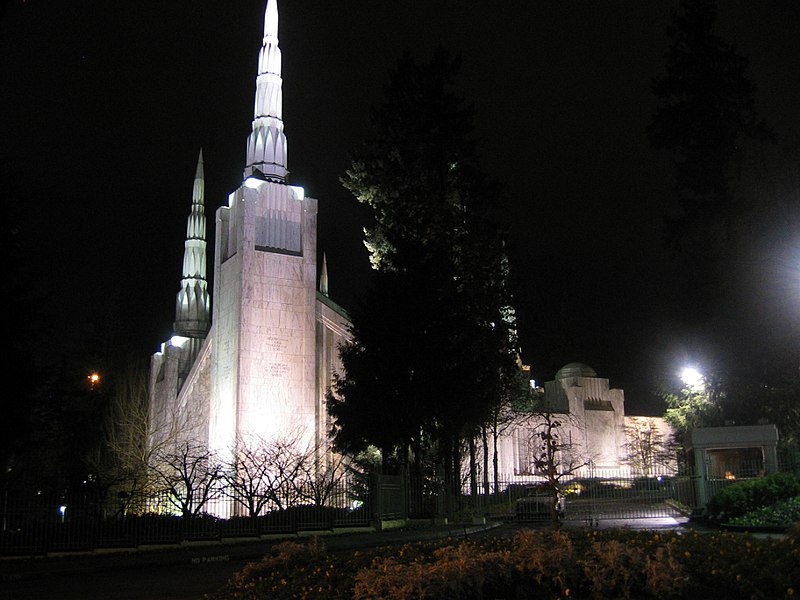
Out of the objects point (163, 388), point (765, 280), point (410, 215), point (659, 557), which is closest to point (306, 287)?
point (410, 215)

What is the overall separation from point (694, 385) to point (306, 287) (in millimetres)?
18530

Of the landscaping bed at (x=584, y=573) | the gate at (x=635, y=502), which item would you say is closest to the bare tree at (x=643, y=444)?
the gate at (x=635, y=502)

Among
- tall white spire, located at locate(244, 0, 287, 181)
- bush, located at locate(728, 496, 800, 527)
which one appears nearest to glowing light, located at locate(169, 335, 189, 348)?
tall white spire, located at locate(244, 0, 287, 181)

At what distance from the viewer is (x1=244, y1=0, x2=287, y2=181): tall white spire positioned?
3697cm

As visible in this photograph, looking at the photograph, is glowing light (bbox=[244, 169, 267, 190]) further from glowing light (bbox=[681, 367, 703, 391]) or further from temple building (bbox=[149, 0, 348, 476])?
glowing light (bbox=[681, 367, 703, 391])

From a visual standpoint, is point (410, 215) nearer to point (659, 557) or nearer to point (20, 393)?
point (20, 393)

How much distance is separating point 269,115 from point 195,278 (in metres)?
13.5

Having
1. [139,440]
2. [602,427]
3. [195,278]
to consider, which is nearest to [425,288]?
[139,440]

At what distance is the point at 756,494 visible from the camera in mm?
19391

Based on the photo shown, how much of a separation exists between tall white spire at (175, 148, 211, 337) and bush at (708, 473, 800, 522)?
32530 millimetres

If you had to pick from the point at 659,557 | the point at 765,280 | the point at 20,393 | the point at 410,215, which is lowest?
the point at 659,557

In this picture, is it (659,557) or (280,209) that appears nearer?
(659,557)

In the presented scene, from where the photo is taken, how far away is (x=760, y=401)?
1229 inches

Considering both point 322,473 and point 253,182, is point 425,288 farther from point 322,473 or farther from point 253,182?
point 253,182
